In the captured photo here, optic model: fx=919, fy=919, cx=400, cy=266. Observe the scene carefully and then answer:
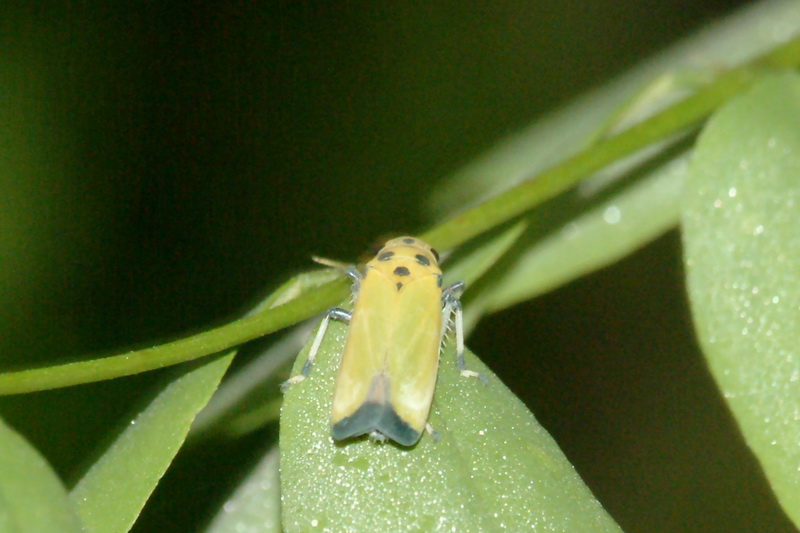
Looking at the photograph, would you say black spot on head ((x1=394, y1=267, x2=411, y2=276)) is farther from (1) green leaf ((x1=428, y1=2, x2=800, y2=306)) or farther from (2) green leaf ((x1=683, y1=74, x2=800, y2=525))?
(2) green leaf ((x1=683, y1=74, x2=800, y2=525))

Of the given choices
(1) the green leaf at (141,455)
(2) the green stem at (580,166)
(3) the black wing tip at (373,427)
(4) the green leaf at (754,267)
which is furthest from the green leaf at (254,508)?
(4) the green leaf at (754,267)

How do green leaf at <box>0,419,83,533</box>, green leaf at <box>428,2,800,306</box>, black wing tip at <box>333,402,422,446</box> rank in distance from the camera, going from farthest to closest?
green leaf at <box>428,2,800,306</box>
black wing tip at <box>333,402,422,446</box>
green leaf at <box>0,419,83,533</box>

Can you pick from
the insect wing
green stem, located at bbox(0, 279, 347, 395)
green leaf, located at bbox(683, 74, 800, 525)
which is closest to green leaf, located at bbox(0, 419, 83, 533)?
green stem, located at bbox(0, 279, 347, 395)

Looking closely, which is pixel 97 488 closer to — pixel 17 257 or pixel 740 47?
pixel 17 257

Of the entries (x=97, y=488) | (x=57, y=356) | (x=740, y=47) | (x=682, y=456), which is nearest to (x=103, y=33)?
(x=57, y=356)

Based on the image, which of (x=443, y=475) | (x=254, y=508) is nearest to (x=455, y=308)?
(x=443, y=475)

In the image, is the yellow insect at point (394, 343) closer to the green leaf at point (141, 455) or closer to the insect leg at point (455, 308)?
the insect leg at point (455, 308)
